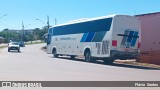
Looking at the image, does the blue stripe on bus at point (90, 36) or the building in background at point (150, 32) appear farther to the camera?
the building in background at point (150, 32)

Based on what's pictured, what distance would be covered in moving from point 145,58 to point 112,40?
4826 millimetres

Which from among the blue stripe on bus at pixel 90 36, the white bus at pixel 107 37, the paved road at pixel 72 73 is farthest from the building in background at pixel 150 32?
the paved road at pixel 72 73

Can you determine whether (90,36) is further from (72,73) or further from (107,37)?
(72,73)

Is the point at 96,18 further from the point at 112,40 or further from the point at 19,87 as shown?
the point at 19,87

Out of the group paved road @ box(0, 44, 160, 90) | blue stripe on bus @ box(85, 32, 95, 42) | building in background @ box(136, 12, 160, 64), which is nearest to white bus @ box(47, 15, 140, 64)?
blue stripe on bus @ box(85, 32, 95, 42)

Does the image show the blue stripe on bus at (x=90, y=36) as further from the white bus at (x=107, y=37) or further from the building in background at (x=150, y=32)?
the building in background at (x=150, y=32)

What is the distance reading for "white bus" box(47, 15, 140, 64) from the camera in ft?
81.5

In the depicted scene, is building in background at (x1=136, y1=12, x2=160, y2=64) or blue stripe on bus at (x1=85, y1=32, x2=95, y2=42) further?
building in background at (x1=136, y1=12, x2=160, y2=64)

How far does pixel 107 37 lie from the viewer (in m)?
25.3

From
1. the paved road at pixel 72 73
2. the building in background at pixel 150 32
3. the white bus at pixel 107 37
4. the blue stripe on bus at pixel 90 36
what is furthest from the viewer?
the building in background at pixel 150 32

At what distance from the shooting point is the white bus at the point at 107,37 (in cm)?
2484

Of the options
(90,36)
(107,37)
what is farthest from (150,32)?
(107,37)

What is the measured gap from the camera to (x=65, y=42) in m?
33.5

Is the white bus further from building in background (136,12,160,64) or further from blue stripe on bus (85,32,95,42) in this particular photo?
building in background (136,12,160,64)
